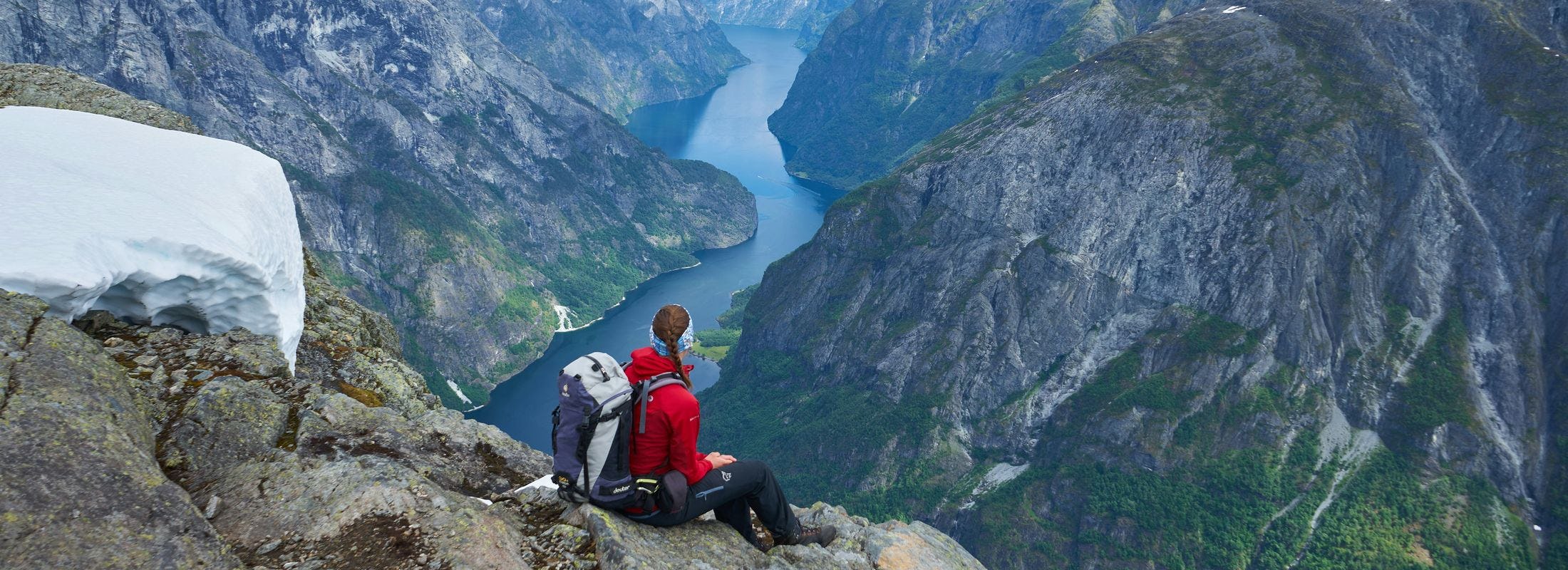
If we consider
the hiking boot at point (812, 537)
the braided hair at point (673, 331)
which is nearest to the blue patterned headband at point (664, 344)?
the braided hair at point (673, 331)

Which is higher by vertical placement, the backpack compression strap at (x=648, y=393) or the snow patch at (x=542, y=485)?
the backpack compression strap at (x=648, y=393)

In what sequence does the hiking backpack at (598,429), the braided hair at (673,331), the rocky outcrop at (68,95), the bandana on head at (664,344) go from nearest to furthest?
1. the hiking backpack at (598,429)
2. the braided hair at (673,331)
3. the bandana on head at (664,344)
4. the rocky outcrop at (68,95)

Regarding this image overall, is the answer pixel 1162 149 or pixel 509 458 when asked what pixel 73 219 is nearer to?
pixel 509 458

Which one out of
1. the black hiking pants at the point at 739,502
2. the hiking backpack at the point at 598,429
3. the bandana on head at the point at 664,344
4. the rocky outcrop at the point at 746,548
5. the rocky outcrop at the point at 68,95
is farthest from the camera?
the rocky outcrop at the point at 68,95

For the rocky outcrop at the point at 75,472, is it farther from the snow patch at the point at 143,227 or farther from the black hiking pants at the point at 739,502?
the black hiking pants at the point at 739,502

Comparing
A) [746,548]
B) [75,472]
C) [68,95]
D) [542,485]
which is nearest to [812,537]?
[746,548]
